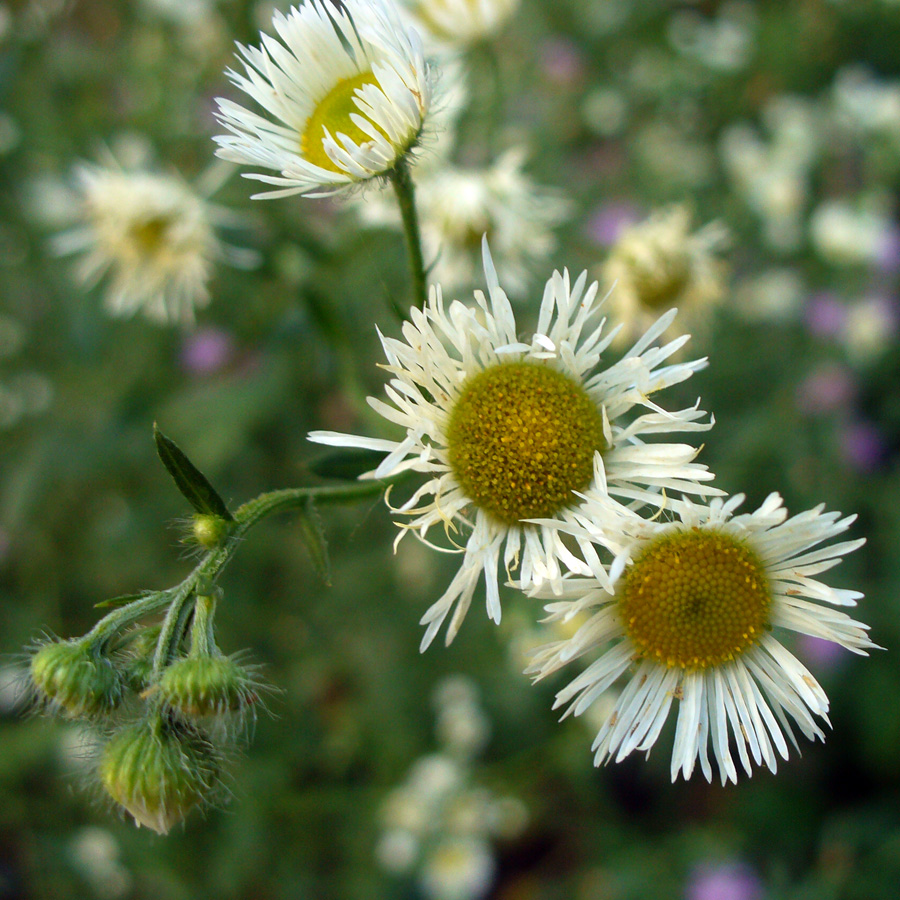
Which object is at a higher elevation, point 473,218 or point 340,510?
point 473,218

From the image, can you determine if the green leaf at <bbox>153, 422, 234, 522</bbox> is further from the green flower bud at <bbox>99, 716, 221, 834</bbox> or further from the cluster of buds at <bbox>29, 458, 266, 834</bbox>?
the green flower bud at <bbox>99, 716, 221, 834</bbox>

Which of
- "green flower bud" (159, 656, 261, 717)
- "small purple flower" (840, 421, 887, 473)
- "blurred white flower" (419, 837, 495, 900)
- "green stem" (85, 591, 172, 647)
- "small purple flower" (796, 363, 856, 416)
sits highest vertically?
"green stem" (85, 591, 172, 647)

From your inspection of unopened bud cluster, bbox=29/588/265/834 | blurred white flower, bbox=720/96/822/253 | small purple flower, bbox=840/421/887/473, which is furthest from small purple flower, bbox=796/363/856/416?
unopened bud cluster, bbox=29/588/265/834

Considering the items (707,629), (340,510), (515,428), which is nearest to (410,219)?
(515,428)

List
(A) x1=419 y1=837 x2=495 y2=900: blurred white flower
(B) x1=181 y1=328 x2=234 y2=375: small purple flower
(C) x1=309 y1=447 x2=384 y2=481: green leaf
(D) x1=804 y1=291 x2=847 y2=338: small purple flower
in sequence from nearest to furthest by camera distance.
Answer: (C) x1=309 y1=447 x2=384 y2=481: green leaf < (A) x1=419 y1=837 x2=495 y2=900: blurred white flower < (B) x1=181 y1=328 x2=234 y2=375: small purple flower < (D) x1=804 y1=291 x2=847 y2=338: small purple flower

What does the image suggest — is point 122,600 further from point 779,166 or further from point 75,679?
point 779,166

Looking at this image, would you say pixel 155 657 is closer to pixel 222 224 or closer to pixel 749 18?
pixel 222 224

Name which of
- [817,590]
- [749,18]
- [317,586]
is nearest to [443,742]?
[317,586]
